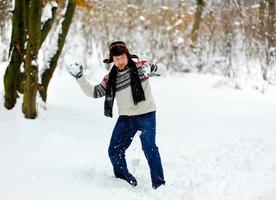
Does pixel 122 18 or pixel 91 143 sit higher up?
pixel 122 18

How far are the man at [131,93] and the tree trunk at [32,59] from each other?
Answer: 220cm

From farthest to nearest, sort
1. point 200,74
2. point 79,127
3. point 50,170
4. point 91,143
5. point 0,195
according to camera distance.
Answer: point 200,74
point 79,127
point 91,143
point 50,170
point 0,195

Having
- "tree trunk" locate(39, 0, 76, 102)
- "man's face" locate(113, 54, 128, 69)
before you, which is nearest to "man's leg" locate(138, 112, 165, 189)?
"man's face" locate(113, 54, 128, 69)

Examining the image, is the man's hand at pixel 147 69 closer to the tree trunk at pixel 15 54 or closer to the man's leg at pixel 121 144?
the man's leg at pixel 121 144

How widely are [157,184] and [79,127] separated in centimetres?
304

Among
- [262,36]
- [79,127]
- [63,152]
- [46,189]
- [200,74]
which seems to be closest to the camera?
[46,189]

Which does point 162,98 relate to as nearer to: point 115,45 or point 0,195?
point 115,45

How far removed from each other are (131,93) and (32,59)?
2.59m

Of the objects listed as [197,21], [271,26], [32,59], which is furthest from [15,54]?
[197,21]

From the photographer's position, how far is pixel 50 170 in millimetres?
→ 5707

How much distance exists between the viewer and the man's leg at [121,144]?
18.3 feet

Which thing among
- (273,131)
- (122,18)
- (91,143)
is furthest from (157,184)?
(122,18)

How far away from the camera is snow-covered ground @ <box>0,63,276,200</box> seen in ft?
17.1

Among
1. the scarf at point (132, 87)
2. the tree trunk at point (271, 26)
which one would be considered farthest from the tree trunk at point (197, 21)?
the scarf at point (132, 87)
